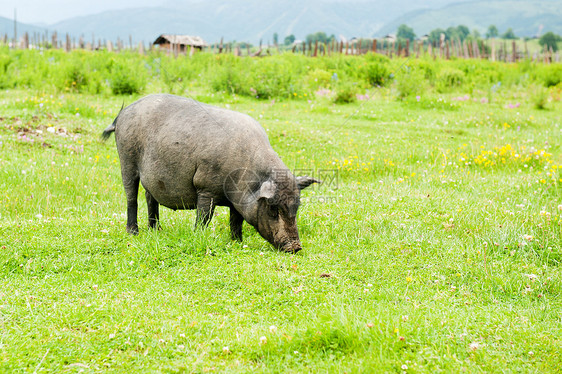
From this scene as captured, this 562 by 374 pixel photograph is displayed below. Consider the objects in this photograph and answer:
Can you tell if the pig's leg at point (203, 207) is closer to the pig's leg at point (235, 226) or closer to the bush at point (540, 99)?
the pig's leg at point (235, 226)

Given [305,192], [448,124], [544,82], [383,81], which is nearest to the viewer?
[305,192]

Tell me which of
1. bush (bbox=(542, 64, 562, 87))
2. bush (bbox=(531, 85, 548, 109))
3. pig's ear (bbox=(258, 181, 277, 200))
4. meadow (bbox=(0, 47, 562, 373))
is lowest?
meadow (bbox=(0, 47, 562, 373))

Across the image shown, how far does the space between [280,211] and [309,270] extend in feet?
2.30

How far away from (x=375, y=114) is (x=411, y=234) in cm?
1048

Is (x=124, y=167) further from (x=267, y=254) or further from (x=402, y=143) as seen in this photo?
(x=402, y=143)

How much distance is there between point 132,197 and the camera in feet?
19.7

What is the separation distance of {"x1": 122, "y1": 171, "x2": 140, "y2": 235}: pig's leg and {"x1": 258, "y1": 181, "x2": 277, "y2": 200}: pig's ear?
1.90m

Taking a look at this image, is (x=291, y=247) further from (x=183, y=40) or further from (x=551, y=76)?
(x=183, y=40)

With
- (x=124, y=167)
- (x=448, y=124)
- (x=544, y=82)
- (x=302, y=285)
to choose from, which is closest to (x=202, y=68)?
(x=448, y=124)

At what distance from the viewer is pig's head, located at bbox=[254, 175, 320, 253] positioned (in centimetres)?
495

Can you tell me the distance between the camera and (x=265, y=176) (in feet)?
16.9

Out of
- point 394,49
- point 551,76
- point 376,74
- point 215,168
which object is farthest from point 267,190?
point 394,49

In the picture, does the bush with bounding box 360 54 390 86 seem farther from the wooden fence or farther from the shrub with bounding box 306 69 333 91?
the wooden fence

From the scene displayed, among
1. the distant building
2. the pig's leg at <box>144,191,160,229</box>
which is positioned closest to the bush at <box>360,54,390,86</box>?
the pig's leg at <box>144,191,160,229</box>
